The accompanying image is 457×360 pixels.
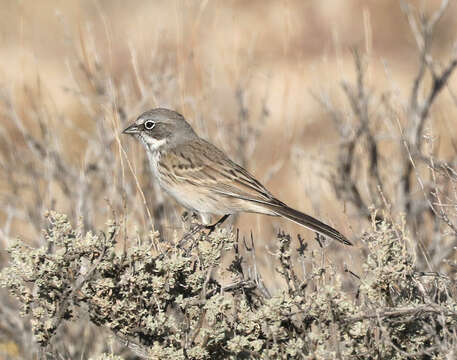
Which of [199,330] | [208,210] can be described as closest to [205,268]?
[199,330]

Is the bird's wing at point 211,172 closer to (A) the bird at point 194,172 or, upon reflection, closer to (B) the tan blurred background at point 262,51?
(A) the bird at point 194,172

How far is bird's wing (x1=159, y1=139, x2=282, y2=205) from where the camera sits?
5957 mm

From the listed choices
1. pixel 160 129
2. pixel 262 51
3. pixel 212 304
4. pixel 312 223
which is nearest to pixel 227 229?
pixel 312 223

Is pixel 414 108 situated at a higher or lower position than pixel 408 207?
higher

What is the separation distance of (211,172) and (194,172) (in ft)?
0.47

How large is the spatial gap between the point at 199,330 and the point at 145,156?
139 inches

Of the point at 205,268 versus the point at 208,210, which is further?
the point at 208,210

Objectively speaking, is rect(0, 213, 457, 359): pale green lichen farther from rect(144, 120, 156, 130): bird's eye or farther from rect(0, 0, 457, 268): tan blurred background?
rect(0, 0, 457, 268): tan blurred background

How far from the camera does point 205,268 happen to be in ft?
13.6

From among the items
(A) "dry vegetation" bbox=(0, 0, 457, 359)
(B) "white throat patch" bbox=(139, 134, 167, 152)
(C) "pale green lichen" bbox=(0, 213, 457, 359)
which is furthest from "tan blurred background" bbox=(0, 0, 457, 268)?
(C) "pale green lichen" bbox=(0, 213, 457, 359)

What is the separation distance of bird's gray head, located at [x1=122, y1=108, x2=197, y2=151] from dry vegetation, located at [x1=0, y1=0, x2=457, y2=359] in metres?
0.17

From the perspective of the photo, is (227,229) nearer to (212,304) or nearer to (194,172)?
(212,304)

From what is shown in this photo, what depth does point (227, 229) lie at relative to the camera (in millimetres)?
4742

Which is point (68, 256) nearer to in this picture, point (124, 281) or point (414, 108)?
point (124, 281)
